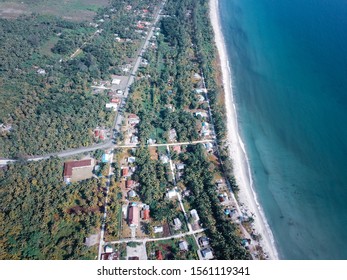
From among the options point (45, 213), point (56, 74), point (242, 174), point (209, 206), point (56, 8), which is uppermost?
point (56, 8)

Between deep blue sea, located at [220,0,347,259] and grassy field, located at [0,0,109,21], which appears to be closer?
deep blue sea, located at [220,0,347,259]

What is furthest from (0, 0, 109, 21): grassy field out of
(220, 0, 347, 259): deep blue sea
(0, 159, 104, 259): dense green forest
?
(0, 159, 104, 259): dense green forest

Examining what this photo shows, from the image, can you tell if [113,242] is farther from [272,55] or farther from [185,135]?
[272,55]

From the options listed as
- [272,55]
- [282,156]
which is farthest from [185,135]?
[272,55]

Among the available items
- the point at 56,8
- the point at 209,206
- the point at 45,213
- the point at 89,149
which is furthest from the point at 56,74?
the point at 209,206

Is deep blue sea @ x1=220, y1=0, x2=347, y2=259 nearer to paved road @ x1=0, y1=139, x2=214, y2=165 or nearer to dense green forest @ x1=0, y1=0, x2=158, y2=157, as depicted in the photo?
paved road @ x1=0, y1=139, x2=214, y2=165

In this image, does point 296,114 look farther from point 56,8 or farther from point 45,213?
point 56,8

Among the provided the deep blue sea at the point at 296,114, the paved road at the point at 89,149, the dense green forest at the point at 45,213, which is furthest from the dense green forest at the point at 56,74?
the deep blue sea at the point at 296,114
